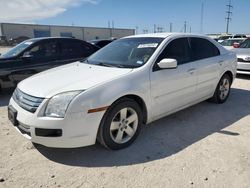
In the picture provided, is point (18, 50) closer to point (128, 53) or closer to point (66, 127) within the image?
point (128, 53)

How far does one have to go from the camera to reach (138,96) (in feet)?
10.9

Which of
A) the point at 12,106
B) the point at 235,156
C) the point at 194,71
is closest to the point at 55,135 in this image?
the point at 12,106

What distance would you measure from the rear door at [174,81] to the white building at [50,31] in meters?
51.4

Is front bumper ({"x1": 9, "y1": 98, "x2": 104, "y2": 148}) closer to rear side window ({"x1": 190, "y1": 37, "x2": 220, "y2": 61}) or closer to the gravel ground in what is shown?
the gravel ground

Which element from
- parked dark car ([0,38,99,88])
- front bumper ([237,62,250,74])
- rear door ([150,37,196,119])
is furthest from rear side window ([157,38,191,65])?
front bumper ([237,62,250,74])

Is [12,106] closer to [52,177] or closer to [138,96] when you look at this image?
[52,177]

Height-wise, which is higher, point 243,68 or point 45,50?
point 45,50

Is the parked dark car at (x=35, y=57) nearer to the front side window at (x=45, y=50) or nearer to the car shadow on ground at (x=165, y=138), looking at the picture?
the front side window at (x=45, y=50)

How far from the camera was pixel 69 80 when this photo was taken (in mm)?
3156

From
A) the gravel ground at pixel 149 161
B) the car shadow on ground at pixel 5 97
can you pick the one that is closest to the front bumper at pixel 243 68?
the gravel ground at pixel 149 161

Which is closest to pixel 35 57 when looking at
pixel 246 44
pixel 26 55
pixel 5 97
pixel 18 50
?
pixel 26 55

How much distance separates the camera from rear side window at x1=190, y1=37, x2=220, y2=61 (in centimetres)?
438

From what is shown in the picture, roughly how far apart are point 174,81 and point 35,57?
12.9 feet

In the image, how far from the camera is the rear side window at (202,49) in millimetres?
4383
